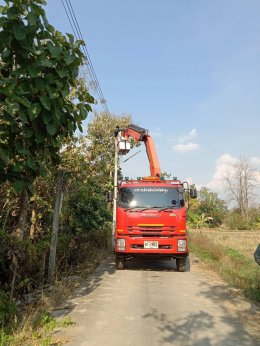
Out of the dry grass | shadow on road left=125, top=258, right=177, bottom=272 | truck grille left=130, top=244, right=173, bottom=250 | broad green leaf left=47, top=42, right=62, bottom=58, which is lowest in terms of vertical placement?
the dry grass

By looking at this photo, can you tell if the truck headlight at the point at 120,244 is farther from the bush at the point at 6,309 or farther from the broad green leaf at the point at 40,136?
the broad green leaf at the point at 40,136

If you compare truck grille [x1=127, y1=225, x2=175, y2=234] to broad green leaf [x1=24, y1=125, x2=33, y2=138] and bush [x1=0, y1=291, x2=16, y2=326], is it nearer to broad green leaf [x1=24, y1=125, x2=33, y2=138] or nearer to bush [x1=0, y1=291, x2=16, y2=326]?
bush [x1=0, y1=291, x2=16, y2=326]

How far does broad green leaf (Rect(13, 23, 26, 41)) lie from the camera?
13.1 ft

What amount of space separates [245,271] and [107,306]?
5387 millimetres

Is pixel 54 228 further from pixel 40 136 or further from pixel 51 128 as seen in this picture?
pixel 51 128

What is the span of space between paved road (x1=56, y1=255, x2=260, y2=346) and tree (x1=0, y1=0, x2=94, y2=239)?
7.64 feet

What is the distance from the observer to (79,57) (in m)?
4.70

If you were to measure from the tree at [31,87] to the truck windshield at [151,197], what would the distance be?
6.38 meters

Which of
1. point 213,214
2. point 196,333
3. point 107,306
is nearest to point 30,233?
point 107,306

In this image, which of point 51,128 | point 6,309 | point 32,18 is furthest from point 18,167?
point 6,309

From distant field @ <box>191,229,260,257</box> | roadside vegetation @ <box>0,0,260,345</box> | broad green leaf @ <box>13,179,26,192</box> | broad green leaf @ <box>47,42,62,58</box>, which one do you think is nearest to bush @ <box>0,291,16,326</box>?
roadside vegetation @ <box>0,0,260,345</box>

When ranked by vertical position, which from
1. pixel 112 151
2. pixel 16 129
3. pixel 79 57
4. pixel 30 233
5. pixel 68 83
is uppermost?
pixel 112 151

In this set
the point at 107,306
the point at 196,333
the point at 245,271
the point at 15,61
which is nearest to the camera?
the point at 15,61

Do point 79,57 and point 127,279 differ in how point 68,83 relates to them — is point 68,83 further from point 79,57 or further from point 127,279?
point 127,279
